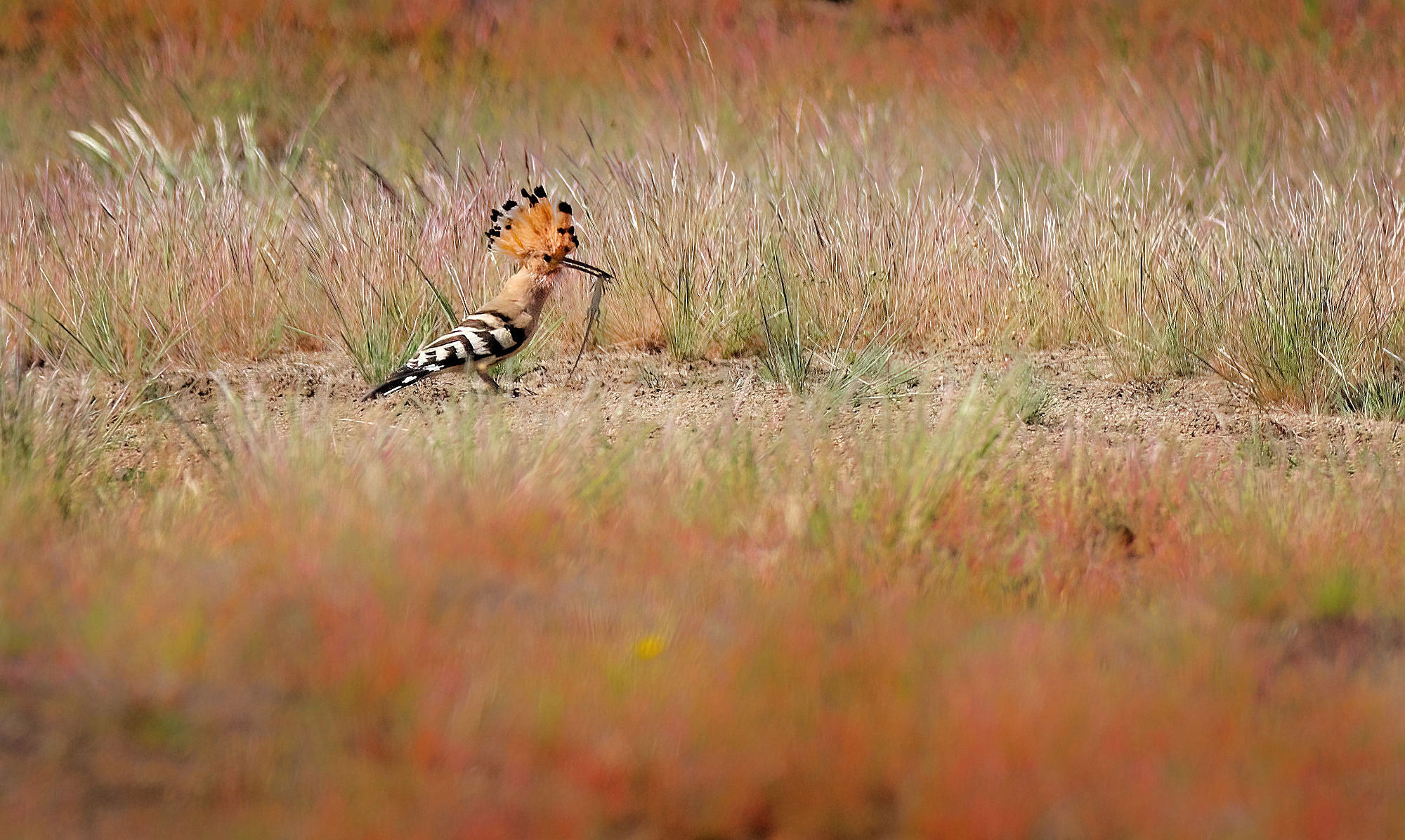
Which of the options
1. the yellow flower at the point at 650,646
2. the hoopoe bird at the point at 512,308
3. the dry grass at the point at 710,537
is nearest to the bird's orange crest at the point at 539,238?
the hoopoe bird at the point at 512,308

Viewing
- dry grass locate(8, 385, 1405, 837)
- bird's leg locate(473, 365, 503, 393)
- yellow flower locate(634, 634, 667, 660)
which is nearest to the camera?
dry grass locate(8, 385, 1405, 837)

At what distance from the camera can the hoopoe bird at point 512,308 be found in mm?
4266

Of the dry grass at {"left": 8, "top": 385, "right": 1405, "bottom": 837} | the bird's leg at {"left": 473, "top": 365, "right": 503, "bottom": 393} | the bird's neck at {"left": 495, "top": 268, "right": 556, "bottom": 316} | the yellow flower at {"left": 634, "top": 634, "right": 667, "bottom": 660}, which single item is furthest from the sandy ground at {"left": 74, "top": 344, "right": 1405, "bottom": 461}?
the yellow flower at {"left": 634, "top": 634, "right": 667, "bottom": 660}

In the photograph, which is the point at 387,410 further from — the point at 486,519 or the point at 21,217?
the point at 21,217

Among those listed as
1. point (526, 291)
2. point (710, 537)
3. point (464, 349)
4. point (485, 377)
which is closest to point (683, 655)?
point (710, 537)

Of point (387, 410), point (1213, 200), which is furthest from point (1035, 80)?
point (387, 410)

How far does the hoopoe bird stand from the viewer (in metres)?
4.27

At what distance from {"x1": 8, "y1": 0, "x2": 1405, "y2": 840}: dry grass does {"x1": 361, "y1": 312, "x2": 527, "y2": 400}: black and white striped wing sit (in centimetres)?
24

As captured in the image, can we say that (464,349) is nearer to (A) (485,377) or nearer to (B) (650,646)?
(A) (485,377)

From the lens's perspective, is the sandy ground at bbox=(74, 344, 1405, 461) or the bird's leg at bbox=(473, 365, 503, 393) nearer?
the sandy ground at bbox=(74, 344, 1405, 461)

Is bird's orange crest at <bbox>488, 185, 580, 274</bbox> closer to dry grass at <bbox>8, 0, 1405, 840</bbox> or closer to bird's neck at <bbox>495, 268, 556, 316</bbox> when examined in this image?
bird's neck at <bbox>495, 268, 556, 316</bbox>

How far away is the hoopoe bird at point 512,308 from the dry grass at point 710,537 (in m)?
0.35

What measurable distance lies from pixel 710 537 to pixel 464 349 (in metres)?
1.67

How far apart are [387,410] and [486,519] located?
2037 millimetres
